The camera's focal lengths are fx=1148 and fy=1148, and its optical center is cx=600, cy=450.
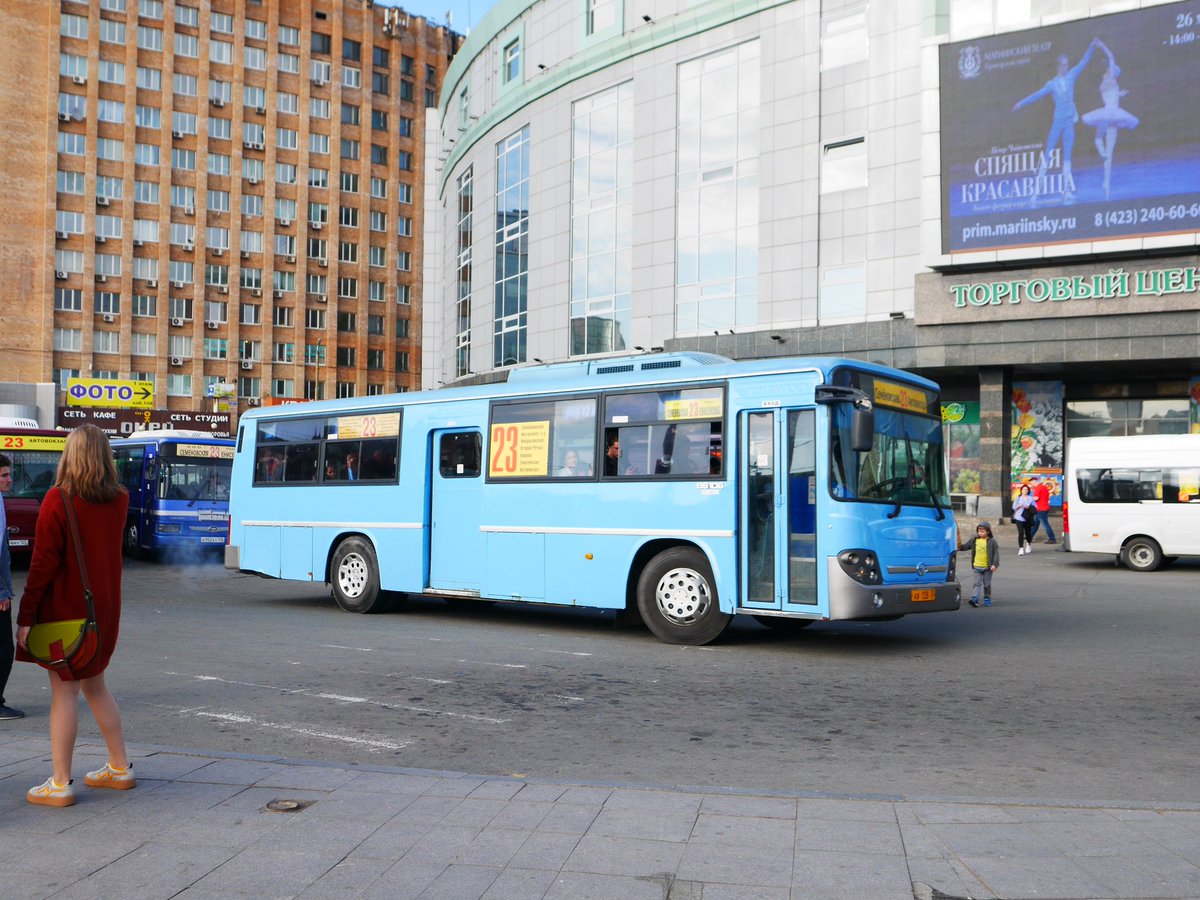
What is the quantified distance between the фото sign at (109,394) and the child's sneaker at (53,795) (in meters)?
70.3

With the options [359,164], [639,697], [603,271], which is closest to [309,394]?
[359,164]

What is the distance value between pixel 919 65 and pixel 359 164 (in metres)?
61.1

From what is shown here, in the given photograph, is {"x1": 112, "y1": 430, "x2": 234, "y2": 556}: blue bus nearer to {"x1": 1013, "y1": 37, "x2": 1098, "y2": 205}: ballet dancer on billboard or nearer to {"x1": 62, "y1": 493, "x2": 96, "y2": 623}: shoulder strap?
{"x1": 62, "y1": 493, "x2": 96, "y2": 623}: shoulder strap

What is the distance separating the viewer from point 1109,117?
3141 cm

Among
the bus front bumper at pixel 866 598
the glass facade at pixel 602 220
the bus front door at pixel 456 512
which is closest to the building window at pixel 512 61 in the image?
the glass facade at pixel 602 220

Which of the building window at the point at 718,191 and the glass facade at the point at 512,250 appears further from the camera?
the glass facade at the point at 512,250

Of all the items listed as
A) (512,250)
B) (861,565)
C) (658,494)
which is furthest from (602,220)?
(861,565)

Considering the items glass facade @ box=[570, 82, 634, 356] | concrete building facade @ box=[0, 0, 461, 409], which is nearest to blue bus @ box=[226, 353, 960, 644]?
glass facade @ box=[570, 82, 634, 356]

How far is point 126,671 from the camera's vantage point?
10.0 metres

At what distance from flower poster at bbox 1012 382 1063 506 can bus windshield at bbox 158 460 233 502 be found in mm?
24045

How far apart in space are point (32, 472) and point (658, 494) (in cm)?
1656

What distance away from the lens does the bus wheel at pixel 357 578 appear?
15.5 meters

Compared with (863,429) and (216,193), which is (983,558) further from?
(216,193)

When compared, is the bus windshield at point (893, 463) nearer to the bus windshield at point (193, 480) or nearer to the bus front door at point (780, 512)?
the bus front door at point (780, 512)
